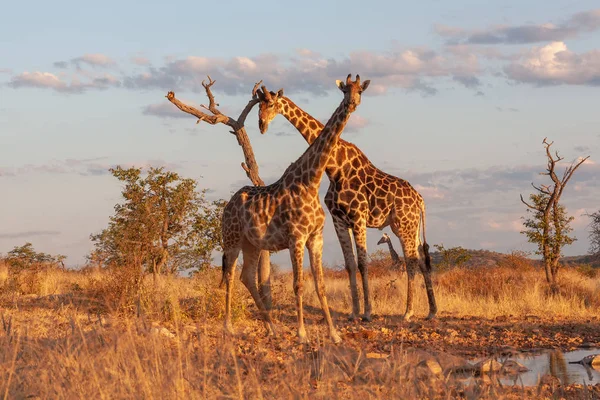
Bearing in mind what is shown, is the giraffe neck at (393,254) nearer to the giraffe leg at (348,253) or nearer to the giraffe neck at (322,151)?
the giraffe leg at (348,253)

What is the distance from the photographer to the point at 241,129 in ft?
47.5

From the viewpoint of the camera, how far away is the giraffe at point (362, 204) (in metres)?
14.0

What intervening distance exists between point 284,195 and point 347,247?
10.9 feet

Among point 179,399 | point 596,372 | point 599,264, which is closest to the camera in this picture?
point 179,399

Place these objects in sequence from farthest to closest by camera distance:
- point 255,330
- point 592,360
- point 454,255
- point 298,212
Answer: point 454,255, point 255,330, point 298,212, point 592,360

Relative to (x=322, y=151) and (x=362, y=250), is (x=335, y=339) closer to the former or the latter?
(x=322, y=151)

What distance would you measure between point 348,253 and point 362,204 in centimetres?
95

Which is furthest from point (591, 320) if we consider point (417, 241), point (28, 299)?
point (28, 299)

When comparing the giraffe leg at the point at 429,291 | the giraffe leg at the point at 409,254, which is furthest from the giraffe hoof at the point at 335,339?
the giraffe leg at the point at 429,291

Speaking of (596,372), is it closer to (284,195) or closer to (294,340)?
(294,340)

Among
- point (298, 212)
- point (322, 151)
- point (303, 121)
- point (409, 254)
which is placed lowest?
point (409, 254)

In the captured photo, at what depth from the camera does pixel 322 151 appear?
11.2 meters

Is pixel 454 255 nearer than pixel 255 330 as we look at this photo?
No

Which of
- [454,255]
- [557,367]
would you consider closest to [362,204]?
[557,367]
